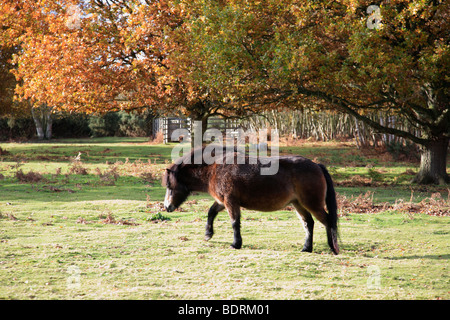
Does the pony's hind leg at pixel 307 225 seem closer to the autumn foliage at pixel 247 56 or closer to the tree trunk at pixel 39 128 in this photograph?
the autumn foliage at pixel 247 56

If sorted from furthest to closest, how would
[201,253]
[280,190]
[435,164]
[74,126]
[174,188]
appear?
[74,126] → [435,164] → [174,188] → [280,190] → [201,253]

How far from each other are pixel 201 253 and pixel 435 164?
1536 centimetres

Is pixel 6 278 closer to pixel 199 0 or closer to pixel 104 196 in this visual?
pixel 104 196

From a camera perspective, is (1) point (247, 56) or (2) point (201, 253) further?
(1) point (247, 56)

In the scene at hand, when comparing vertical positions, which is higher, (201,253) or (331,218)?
(331,218)

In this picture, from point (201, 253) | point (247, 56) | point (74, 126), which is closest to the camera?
point (201, 253)

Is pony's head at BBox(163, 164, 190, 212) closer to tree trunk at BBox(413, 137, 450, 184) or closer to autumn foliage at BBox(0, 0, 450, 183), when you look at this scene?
autumn foliage at BBox(0, 0, 450, 183)

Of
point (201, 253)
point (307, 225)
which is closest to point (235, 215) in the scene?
point (201, 253)

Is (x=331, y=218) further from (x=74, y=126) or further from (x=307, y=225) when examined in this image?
(x=74, y=126)

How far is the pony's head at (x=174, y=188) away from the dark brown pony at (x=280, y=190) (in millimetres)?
509

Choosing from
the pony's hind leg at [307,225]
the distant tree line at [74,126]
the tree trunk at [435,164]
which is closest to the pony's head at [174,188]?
the pony's hind leg at [307,225]

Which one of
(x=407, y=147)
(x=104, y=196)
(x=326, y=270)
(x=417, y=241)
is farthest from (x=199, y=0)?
(x=407, y=147)

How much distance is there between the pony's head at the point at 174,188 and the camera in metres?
8.45

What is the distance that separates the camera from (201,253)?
24.3 ft
